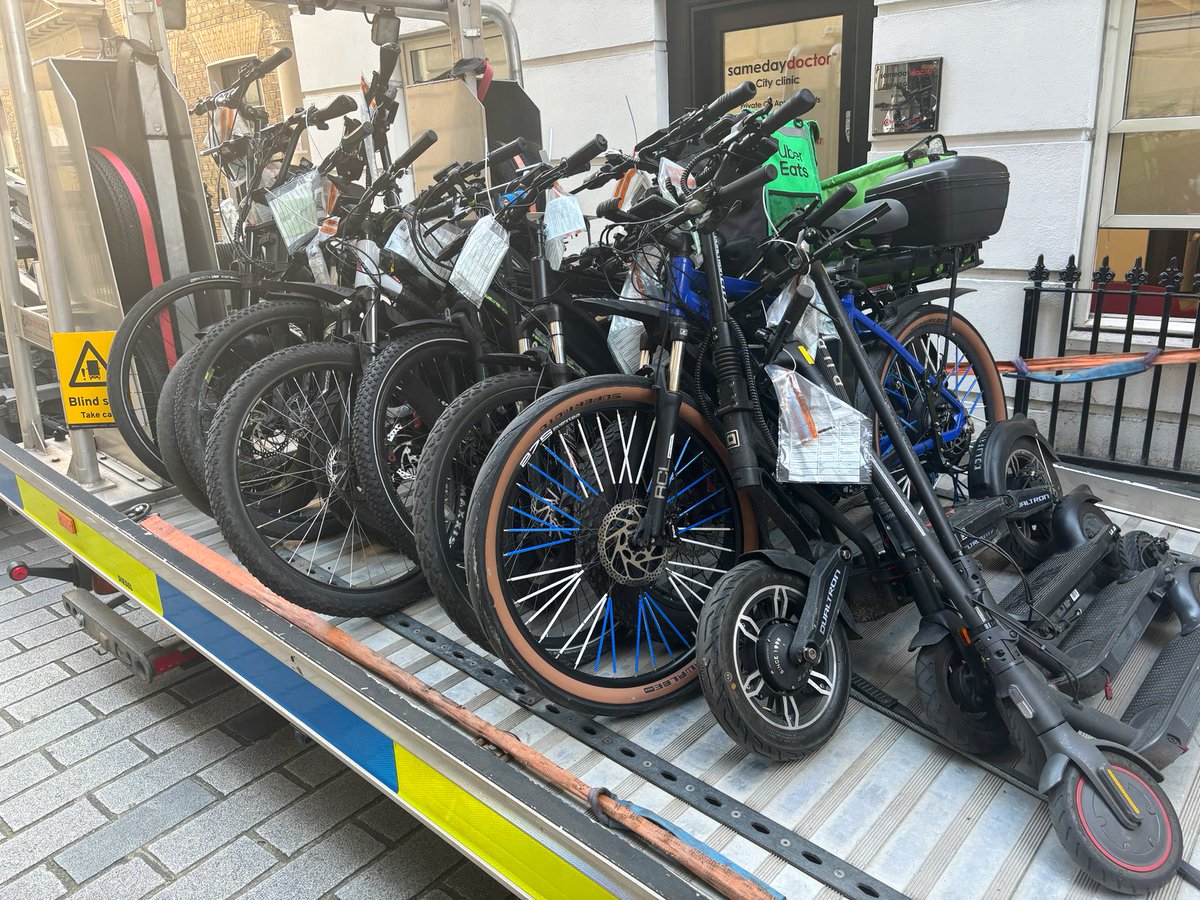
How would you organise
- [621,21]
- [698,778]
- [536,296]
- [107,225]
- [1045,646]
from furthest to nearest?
[621,21], [107,225], [536,296], [1045,646], [698,778]

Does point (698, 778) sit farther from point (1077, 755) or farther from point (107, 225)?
point (107, 225)

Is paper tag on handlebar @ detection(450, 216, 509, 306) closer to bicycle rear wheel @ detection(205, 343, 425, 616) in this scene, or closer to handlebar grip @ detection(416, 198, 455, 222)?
handlebar grip @ detection(416, 198, 455, 222)

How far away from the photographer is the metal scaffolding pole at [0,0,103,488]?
9.14 feet

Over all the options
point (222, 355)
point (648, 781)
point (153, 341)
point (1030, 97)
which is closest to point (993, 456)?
point (648, 781)

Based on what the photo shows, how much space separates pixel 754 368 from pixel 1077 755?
3.78ft

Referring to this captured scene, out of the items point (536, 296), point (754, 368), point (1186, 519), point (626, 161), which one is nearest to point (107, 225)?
point (536, 296)

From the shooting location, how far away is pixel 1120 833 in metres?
1.66

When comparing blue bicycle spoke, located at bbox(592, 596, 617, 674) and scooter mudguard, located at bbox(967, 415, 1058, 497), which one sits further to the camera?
scooter mudguard, located at bbox(967, 415, 1058, 497)

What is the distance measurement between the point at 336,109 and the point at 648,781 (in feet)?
8.25

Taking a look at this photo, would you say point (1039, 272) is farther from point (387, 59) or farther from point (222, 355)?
point (222, 355)

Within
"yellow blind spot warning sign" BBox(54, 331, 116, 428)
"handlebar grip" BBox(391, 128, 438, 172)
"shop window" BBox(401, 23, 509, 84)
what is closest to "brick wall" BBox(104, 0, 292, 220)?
"shop window" BBox(401, 23, 509, 84)

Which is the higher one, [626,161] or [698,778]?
[626,161]

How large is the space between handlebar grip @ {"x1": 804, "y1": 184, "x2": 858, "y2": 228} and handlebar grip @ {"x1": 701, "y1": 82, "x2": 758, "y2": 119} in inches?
12.7

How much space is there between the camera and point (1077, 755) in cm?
177
